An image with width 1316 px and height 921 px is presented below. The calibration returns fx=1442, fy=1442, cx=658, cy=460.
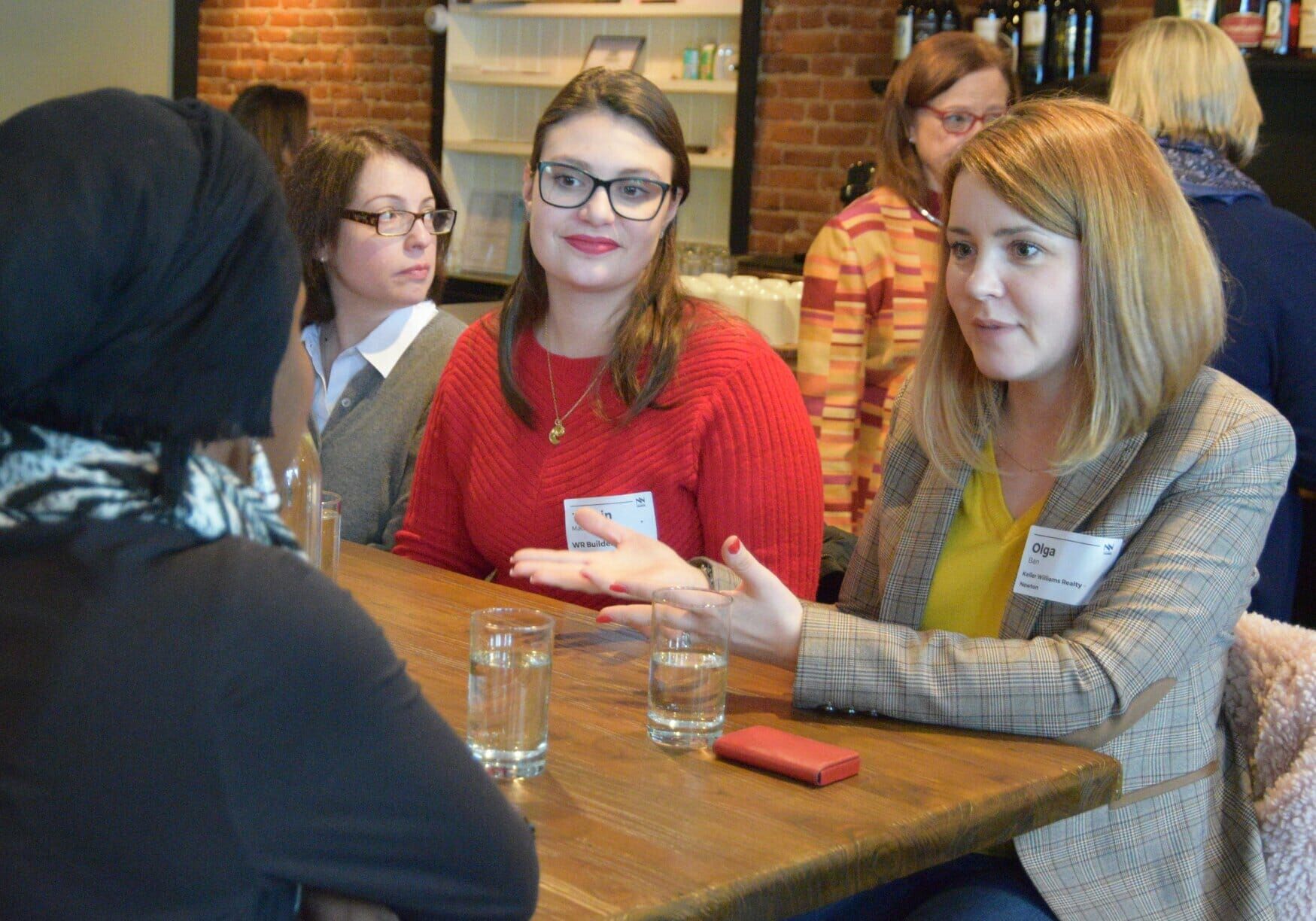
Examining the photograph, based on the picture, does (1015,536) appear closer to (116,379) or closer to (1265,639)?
(1265,639)

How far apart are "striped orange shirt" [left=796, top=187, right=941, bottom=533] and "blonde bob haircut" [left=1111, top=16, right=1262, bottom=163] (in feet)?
1.82

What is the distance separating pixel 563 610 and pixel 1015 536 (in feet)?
1.89

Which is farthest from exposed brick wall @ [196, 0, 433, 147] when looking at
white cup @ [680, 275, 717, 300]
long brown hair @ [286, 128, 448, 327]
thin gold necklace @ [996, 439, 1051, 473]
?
thin gold necklace @ [996, 439, 1051, 473]

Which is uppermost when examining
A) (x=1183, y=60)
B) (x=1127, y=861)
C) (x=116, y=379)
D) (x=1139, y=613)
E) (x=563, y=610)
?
(x=1183, y=60)

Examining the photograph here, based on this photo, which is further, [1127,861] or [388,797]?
[1127,861]

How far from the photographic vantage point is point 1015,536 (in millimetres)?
1759

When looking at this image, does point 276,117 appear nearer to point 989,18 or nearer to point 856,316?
point 989,18

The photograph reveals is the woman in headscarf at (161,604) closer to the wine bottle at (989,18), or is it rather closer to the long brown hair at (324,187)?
the long brown hair at (324,187)

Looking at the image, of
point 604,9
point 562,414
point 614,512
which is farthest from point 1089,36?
point 614,512

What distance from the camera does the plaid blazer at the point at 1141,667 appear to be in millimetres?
1505

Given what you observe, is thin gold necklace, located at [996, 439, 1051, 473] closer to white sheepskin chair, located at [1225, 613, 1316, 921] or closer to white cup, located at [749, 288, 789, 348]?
white sheepskin chair, located at [1225, 613, 1316, 921]

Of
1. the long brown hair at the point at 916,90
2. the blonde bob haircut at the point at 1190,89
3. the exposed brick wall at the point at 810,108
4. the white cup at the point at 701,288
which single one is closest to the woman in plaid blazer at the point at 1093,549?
the blonde bob haircut at the point at 1190,89

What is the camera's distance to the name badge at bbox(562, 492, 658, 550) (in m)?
2.12

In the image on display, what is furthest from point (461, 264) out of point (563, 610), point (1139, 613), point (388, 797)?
point (388, 797)
